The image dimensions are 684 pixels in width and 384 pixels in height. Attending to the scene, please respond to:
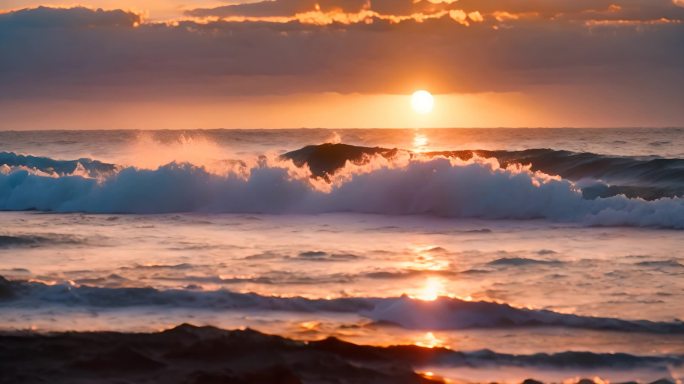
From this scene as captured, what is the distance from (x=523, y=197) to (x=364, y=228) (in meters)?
4.59

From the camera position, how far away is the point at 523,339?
9445 mm

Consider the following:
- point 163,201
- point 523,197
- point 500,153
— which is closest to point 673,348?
point 523,197

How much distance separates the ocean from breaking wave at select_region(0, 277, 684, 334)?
26 millimetres

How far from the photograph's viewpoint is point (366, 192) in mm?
24125

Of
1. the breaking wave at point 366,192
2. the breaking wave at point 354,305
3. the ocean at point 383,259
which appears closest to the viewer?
the ocean at point 383,259

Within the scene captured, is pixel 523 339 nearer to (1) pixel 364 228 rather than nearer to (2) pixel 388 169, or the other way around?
(1) pixel 364 228

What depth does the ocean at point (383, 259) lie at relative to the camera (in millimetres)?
9664

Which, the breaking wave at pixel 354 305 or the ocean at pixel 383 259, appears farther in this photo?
the breaking wave at pixel 354 305

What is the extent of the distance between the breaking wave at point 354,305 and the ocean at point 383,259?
0.08 feet

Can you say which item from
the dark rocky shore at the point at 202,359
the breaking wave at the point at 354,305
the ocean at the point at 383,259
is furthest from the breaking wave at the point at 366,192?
the dark rocky shore at the point at 202,359

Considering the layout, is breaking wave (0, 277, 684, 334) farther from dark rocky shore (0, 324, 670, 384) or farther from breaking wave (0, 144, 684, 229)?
breaking wave (0, 144, 684, 229)

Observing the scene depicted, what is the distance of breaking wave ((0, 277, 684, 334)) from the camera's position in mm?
10062

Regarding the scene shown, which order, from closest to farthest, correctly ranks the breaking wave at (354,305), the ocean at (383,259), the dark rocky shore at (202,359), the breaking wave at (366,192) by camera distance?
1. the dark rocky shore at (202,359)
2. the ocean at (383,259)
3. the breaking wave at (354,305)
4. the breaking wave at (366,192)

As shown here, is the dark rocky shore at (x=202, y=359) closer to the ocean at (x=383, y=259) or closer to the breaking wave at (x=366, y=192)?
the ocean at (x=383, y=259)
